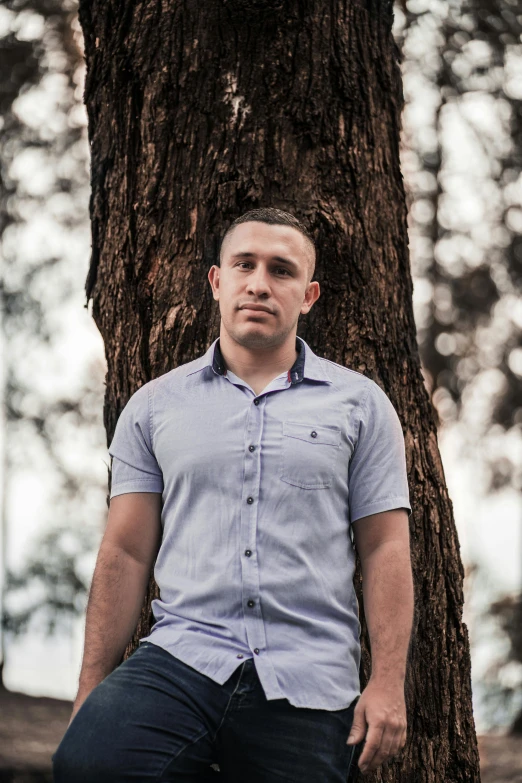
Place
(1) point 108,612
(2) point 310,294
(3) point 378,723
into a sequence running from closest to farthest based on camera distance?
1. (3) point 378,723
2. (1) point 108,612
3. (2) point 310,294

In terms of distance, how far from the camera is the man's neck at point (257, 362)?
3.09 m

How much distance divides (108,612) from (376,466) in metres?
1.00

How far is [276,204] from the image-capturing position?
3.94 m

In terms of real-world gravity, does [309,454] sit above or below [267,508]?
above

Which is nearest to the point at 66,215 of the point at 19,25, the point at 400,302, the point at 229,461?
the point at 19,25

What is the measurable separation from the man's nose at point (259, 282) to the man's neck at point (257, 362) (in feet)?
0.68

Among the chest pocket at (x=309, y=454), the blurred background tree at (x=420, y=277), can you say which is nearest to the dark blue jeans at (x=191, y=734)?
the chest pocket at (x=309, y=454)

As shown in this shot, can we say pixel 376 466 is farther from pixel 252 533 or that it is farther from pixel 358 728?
pixel 358 728

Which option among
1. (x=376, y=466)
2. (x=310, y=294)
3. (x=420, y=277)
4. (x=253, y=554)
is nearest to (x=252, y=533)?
(x=253, y=554)

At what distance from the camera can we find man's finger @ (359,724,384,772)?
2602 millimetres

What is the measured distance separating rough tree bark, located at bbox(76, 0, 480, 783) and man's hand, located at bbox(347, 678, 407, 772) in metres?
1.19

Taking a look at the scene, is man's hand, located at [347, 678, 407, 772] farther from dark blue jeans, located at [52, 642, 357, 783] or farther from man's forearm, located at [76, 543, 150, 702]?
man's forearm, located at [76, 543, 150, 702]

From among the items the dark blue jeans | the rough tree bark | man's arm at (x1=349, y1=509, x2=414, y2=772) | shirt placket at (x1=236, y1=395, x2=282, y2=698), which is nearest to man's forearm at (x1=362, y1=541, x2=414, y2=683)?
man's arm at (x1=349, y1=509, x2=414, y2=772)

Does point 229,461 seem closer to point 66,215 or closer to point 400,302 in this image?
point 400,302
